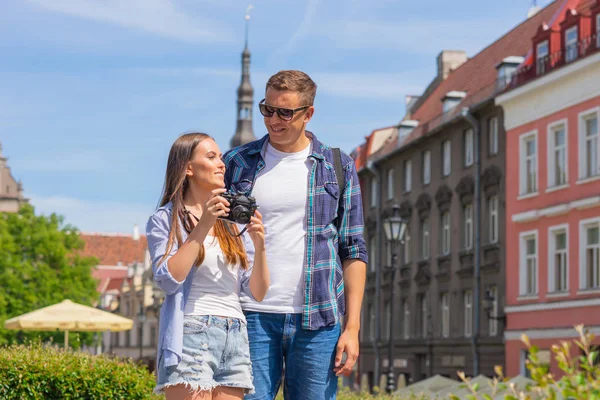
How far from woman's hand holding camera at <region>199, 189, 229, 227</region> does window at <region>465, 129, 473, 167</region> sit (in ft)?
114

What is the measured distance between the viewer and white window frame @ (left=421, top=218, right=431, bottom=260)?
142 feet

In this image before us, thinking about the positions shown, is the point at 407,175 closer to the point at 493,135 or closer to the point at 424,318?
the point at 424,318

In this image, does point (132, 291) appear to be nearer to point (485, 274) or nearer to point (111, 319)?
point (485, 274)

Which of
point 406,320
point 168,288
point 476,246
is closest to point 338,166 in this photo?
point 168,288

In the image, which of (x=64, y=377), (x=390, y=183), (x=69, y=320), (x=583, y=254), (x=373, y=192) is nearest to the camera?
(x=64, y=377)

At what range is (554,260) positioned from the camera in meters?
33.2

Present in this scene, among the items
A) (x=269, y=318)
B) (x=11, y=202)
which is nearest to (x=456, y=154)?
(x=269, y=318)

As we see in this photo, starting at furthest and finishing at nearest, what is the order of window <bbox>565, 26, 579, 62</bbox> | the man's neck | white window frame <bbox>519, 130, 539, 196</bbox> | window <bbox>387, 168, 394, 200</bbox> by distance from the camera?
window <bbox>387, 168, 394, 200</bbox> → white window frame <bbox>519, 130, 539, 196</bbox> → window <bbox>565, 26, 579, 62</bbox> → the man's neck

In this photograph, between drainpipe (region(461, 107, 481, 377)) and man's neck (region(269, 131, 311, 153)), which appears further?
drainpipe (region(461, 107, 481, 377))

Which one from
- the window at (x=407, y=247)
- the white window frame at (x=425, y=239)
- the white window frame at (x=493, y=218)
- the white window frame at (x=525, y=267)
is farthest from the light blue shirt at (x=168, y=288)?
the window at (x=407, y=247)

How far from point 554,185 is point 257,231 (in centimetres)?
2907

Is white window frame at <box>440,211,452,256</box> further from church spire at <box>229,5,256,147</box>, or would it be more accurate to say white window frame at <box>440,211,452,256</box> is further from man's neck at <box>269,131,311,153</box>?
church spire at <box>229,5,256,147</box>

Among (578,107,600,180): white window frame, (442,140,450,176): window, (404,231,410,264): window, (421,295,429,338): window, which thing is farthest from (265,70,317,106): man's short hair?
A: (404,231,410,264): window

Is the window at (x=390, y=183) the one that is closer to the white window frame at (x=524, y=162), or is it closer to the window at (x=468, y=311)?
the window at (x=468, y=311)
